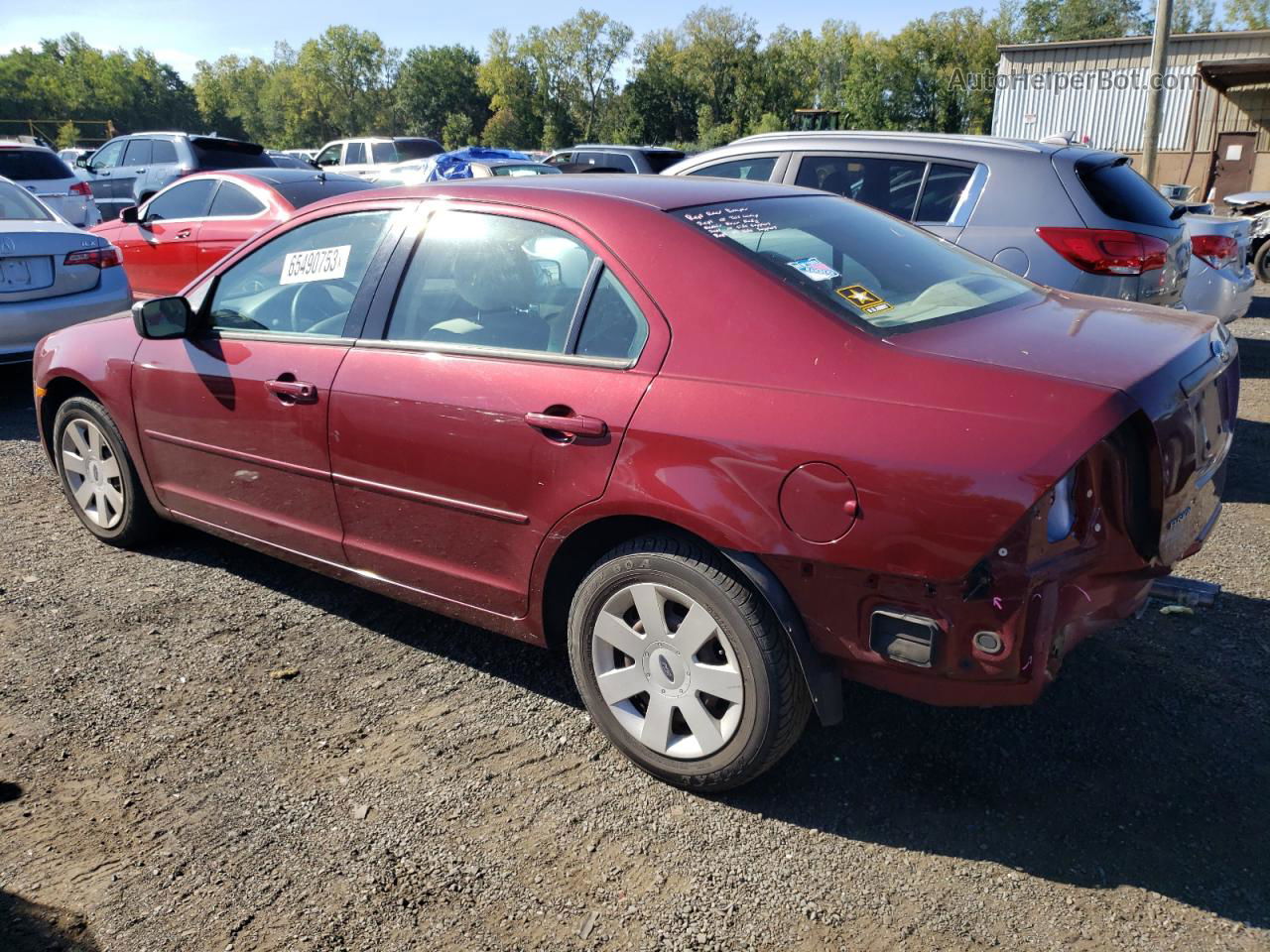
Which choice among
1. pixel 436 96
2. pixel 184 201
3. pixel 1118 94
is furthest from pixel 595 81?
pixel 184 201

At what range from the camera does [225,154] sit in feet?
49.8

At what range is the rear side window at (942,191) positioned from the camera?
19.5 feet

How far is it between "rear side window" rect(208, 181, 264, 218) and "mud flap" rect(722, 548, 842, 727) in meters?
7.47

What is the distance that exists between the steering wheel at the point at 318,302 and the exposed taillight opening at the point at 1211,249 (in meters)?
6.63

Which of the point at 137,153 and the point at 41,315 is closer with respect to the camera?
the point at 41,315

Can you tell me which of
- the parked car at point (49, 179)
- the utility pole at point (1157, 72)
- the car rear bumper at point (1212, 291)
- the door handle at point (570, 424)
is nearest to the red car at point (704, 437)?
the door handle at point (570, 424)

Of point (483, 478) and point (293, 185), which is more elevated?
point (293, 185)

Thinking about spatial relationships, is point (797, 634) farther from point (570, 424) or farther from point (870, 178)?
point (870, 178)

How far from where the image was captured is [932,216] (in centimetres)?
603

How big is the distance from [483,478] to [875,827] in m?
1.49

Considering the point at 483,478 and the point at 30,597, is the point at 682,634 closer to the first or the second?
the point at 483,478

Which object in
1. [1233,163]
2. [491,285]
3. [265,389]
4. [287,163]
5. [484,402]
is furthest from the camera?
[1233,163]

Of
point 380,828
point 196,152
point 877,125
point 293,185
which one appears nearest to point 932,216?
point 380,828

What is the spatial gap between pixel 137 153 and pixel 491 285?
15517mm
